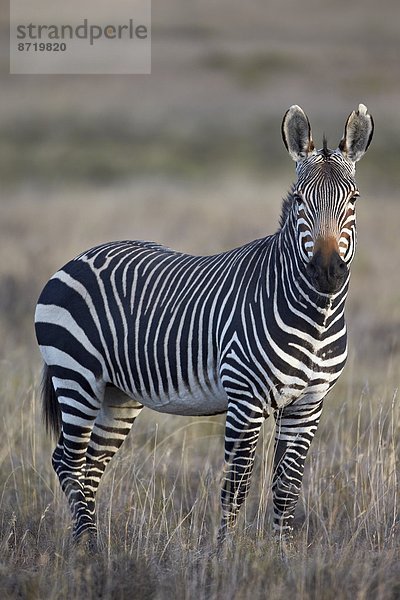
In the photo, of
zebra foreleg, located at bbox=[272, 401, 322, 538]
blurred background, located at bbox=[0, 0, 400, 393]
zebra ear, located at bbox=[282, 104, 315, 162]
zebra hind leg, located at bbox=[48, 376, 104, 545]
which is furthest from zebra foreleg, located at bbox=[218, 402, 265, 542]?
blurred background, located at bbox=[0, 0, 400, 393]

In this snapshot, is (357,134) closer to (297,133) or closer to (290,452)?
(297,133)

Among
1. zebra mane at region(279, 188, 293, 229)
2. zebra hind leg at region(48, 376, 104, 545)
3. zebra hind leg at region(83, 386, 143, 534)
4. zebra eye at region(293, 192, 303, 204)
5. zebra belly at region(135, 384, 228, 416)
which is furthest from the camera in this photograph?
zebra hind leg at region(83, 386, 143, 534)

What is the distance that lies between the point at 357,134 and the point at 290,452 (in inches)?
73.0

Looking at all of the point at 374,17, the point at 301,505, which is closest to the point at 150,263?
the point at 301,505

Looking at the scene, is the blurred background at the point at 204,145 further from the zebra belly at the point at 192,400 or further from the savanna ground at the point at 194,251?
the zebra belly at the point at 192,400

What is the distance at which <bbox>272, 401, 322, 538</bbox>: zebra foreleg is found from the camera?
534cm

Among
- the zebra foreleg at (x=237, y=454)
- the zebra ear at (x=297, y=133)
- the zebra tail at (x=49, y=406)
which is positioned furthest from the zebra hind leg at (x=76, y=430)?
the zebra ear at (x=297, y=133)

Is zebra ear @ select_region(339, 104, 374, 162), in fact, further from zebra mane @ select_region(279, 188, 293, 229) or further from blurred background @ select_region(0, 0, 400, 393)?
blurred background @ select_region(0, 0, 400, 393)

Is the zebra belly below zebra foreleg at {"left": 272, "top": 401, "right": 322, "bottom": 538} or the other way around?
the other way around

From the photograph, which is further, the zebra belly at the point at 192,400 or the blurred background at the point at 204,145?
the blurred background at the point at 204,145

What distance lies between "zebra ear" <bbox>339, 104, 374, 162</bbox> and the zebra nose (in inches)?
29.8

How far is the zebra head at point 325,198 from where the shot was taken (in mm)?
4703

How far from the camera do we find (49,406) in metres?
6.36

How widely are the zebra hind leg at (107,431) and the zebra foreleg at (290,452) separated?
1250mm
